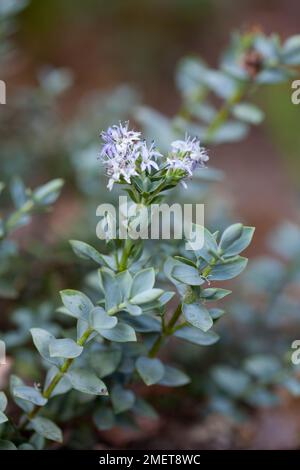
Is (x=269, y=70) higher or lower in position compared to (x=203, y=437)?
higher

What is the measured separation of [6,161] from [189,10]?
65.6 inches

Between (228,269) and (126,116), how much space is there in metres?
1.27

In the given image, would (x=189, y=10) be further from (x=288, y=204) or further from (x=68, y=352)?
(x=68, y=352)

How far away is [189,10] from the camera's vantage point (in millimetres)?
2949

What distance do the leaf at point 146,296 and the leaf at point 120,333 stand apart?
0.06m

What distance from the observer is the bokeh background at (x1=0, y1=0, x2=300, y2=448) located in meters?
1.38

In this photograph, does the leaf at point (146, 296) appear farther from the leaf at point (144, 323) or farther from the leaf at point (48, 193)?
the leaf at point (48, 193)

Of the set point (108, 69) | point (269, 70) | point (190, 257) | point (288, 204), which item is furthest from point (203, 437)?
point (108, 69)

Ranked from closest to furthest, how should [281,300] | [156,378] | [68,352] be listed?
[68,352] < [156,378] < [281,300]

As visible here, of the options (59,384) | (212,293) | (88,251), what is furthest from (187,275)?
(59,384)

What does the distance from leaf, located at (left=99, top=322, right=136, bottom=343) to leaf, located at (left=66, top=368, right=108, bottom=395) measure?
75mm

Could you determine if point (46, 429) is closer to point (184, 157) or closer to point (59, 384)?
point (59, 384)

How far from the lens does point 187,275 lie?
877 millimetres

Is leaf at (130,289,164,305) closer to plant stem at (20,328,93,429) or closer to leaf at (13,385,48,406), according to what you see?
plant stem at (20,328,93,429)
